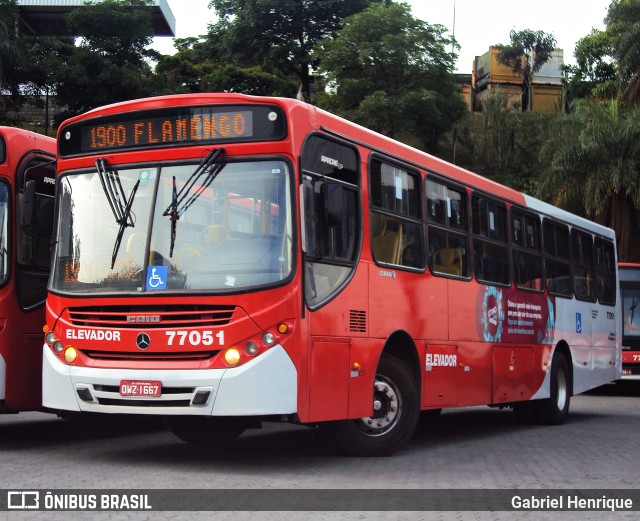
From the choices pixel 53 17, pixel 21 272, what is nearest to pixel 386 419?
pixel 21 272

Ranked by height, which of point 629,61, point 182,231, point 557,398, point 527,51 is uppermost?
point 527,51

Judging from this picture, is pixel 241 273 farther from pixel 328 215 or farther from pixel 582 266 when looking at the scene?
pixel 582 266

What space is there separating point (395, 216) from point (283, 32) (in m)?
49.0

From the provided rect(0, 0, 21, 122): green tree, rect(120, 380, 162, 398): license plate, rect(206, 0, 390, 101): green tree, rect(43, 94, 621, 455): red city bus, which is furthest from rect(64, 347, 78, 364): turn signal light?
rect(206, 0, 390, 101): green tree

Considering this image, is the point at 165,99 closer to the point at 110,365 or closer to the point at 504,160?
the point at 110,365

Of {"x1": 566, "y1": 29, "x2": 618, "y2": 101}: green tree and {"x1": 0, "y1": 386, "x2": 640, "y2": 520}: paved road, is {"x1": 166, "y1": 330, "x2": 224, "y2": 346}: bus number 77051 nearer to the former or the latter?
{"x1": 0, "y1": 386, "x2": 640, "y2": 520}: paved road

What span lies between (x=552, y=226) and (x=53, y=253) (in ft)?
26.8

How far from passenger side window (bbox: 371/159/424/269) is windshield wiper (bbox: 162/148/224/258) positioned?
1779 mm

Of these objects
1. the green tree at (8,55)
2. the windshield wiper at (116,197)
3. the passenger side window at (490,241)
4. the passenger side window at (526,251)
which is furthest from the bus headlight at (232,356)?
the green tree at (8,55)

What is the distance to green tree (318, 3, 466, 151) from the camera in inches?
1881

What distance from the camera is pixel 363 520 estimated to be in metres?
6.58

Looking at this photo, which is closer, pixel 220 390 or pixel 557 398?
pixel 220 390

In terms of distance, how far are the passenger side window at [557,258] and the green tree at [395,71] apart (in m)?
32.2

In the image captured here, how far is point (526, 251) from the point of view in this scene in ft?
46.1
